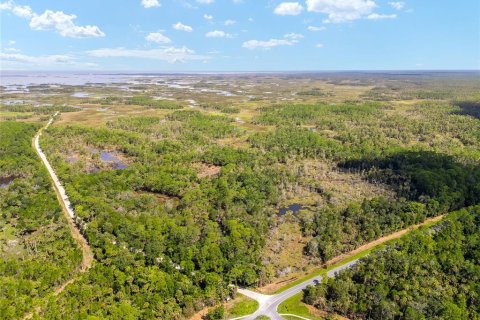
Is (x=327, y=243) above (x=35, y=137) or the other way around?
the other way around

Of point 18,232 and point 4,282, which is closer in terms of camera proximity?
point 4,282

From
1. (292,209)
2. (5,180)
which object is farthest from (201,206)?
(5,180)

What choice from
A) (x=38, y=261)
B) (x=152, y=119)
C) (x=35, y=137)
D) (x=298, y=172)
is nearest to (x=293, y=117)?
(x=152, y=119)

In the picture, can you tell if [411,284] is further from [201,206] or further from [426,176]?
[426,176]

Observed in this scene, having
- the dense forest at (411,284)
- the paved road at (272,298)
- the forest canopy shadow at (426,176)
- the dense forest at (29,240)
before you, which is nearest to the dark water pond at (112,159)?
the dense forest at (29,240)

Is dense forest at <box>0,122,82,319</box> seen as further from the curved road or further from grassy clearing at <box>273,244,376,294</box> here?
grassy clearing at <box>273,244,376,294</box>

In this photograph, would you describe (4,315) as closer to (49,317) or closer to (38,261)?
(49,317)
